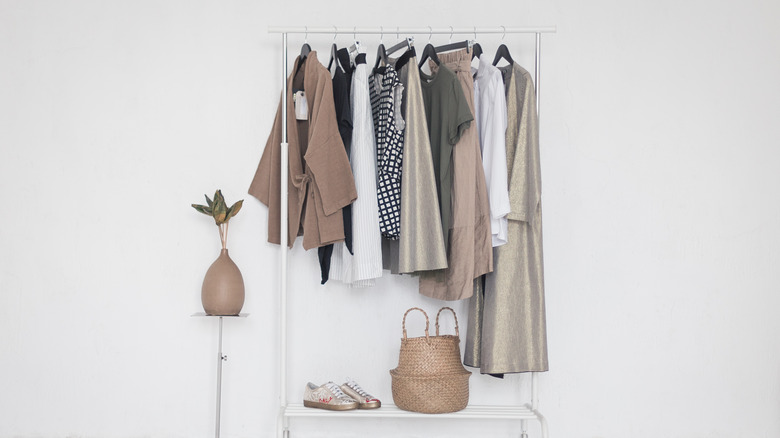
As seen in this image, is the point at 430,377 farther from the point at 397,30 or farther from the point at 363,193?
the point at 397,30

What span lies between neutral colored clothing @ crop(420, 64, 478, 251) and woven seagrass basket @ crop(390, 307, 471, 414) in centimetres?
38

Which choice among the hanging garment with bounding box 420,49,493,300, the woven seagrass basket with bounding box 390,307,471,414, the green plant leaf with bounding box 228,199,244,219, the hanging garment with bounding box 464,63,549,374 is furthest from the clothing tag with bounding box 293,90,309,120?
the woven seagrass basket with bounding box 390,307,471,414

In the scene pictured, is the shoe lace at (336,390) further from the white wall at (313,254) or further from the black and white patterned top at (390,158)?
the black and white patterned top at (390,158)

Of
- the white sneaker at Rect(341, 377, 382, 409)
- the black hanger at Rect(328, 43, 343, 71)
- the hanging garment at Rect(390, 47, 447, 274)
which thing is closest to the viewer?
the hanging garment at Rect(390, 47, 447, 274)

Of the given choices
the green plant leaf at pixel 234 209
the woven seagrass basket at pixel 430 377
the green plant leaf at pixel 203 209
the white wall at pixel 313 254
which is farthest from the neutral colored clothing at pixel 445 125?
the green plant leaf at pixel 203 209

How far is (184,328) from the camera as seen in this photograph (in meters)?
2.69

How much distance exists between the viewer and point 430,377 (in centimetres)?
232

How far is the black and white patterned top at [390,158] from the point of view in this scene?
7.72 feet

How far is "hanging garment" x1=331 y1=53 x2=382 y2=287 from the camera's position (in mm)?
2344

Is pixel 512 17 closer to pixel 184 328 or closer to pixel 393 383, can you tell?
pixel 393 383

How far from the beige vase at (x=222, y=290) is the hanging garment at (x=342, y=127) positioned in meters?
0.33

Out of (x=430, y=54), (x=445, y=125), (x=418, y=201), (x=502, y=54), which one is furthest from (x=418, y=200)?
(x=502, y=54)

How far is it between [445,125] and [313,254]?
791 millimetres

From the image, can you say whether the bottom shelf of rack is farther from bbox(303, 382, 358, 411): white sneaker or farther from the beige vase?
the beige vase
